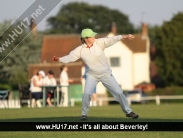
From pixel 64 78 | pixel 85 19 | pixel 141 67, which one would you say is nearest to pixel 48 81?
pixel 64 78

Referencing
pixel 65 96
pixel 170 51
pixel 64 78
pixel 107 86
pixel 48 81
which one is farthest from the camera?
pixel 170 51

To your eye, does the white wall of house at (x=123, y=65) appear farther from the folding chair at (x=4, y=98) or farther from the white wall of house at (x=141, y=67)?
the folding chair at (x=4, y=98)

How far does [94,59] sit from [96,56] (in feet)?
0.31

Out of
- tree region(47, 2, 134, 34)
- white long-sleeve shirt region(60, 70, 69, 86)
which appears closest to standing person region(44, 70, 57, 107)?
white long-sleeve shirt region(60, 70, 69, 86)

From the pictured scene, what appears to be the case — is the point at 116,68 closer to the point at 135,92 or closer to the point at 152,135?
the point at 135,92

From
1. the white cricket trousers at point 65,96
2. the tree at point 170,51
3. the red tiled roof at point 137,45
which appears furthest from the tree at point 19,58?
the white cricket trousers at point 65,96

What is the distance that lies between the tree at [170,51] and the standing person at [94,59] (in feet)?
220

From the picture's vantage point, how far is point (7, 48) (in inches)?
2926

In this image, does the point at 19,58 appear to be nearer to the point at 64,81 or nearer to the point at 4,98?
the point at 4,98

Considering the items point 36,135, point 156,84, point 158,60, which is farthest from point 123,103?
point 156,84

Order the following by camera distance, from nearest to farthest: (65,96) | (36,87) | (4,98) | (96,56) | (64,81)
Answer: (96,56)
(36,87)
(64,81)
(65,96)
(4,98)

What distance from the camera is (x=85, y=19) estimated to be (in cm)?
12650

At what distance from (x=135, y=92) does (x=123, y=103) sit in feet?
176

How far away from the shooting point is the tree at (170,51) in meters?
83.9
